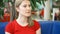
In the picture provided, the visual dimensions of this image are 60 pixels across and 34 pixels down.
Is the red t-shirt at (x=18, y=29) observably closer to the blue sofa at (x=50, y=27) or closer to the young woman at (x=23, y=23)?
the young woman at (x=23, y=23)

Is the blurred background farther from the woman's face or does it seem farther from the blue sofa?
the woman's face

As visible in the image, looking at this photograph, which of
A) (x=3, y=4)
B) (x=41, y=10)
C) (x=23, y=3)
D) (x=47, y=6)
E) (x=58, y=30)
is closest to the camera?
(x=23, y=3)

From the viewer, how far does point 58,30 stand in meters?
1.87

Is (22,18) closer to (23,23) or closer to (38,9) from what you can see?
(23,23)

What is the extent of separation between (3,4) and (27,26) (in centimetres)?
100

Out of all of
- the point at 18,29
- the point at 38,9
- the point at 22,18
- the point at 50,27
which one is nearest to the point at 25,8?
the point at 22,18

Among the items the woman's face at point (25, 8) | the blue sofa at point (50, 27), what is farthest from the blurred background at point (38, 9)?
the woman's face at point (25, 8)

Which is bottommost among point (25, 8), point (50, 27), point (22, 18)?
point (50, 27)

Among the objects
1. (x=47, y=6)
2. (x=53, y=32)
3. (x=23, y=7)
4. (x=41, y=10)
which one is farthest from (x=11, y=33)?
(x=41, y=10)

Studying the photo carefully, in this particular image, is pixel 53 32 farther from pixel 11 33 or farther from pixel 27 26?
pixel 11 33

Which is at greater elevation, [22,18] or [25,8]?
[25,8]

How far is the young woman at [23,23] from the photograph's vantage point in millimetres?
1527

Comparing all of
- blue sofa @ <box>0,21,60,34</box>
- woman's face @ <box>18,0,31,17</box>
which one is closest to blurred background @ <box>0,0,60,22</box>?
blue sofa @ <box>0,21,60,34</box>

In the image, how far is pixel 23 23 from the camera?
5.25ft
